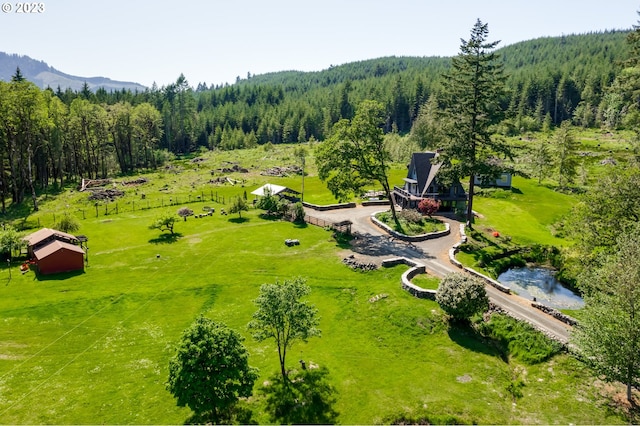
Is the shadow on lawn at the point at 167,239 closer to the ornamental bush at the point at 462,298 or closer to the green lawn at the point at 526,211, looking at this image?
the ornamental bush at the point at 462,298

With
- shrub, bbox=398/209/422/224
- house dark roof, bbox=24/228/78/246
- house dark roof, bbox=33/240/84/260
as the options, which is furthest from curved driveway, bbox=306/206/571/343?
house dark roof, bbox=24/228/78/246

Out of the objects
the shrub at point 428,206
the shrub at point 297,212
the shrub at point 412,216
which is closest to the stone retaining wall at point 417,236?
the shrub at point 412,216

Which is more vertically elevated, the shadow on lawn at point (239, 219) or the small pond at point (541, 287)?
the shadow on lawn at point (239, 219)

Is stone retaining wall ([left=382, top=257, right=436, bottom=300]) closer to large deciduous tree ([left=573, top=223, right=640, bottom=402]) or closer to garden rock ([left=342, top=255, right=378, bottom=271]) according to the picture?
garden rock ([left=342, top=255, right=378, bottom=271])

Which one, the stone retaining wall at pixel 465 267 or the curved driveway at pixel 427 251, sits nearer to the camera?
the curved driveway at pixel 427 251

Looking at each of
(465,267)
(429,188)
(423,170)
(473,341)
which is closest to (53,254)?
(473,341)

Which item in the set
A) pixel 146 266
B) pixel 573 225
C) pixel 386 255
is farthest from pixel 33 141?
pixel 573 225
